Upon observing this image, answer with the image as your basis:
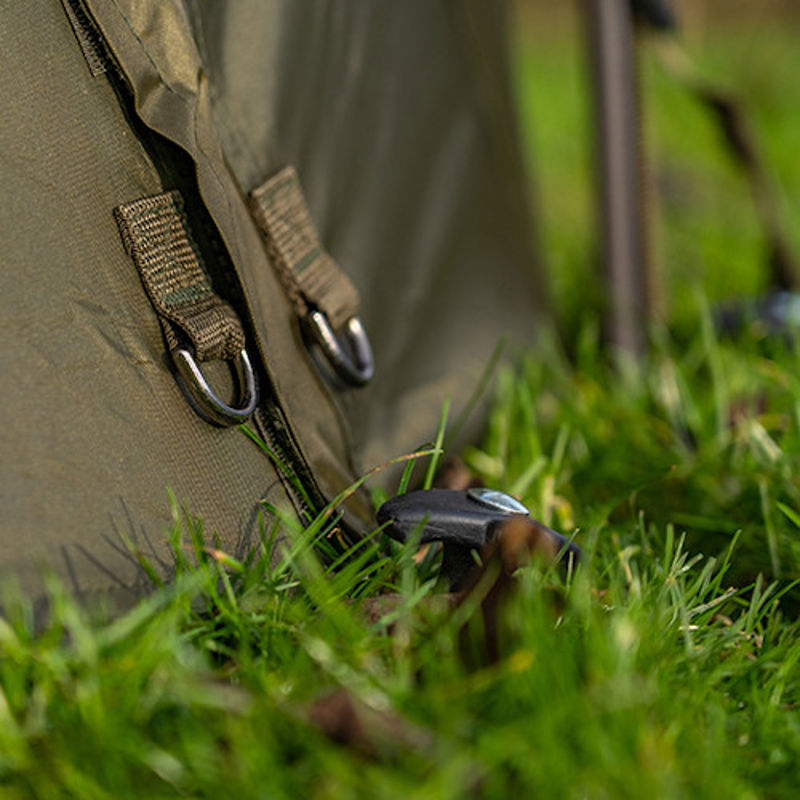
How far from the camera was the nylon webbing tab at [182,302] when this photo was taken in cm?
104

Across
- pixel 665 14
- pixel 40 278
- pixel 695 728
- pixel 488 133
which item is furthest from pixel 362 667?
pixel 665 14

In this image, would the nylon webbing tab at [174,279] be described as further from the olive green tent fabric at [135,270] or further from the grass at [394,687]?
the grass at [394,687]

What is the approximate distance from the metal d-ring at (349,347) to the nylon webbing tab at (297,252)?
14mm

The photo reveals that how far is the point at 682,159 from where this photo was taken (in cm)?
360

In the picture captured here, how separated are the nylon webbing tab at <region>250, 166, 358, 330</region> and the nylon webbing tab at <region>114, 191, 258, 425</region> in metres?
0.13

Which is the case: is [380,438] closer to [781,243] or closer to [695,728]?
[695,728]

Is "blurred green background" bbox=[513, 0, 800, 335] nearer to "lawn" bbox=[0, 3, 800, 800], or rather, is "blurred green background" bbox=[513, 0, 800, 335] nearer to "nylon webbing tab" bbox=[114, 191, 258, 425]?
"lawn" bbox=[0, 3, 800, 800]

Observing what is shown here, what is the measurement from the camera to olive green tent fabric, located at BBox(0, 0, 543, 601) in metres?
0.96

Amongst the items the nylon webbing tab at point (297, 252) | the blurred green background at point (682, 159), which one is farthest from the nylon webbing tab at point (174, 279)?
the blurred green background at point (682, 159)

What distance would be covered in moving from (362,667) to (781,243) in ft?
4.68

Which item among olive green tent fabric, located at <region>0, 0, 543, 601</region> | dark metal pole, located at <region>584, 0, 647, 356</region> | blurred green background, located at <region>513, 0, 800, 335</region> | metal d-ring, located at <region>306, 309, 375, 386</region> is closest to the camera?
olive green tent fabric, located at <region>0, 0, 543, 601</region>

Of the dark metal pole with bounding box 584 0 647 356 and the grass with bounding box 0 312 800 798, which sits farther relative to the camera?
the dark metal pole with bounding box 584 0 647 356

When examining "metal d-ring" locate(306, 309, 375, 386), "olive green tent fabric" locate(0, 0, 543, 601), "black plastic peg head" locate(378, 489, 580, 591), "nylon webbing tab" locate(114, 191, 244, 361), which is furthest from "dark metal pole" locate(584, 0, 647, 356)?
"nylon webbing tab" locate(114, 191, 244, 361)

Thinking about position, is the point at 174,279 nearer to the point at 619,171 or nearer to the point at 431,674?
the point at 431,674
